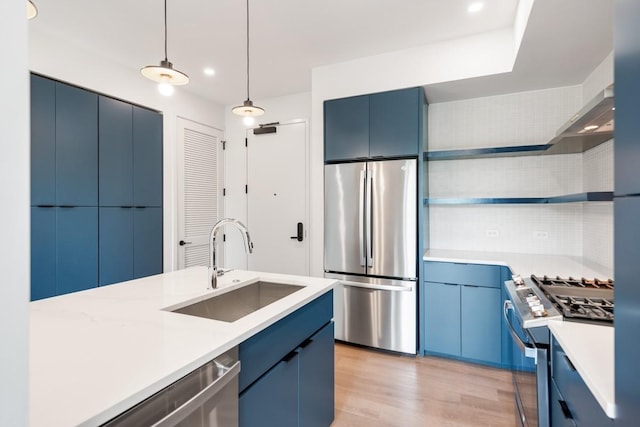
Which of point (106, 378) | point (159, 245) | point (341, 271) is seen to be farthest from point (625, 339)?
point (159, 245)

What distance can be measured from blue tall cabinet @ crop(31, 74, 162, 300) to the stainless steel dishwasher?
8.42 feet

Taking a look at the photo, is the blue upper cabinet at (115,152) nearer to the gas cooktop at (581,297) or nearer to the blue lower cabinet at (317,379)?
the blue lower cabinet at (317,379)

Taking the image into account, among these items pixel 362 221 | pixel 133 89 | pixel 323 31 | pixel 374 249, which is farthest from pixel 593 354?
pixel 133 89

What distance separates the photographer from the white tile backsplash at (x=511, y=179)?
2975 millimetres

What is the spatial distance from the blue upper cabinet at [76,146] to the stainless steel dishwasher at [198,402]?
2.71 metres

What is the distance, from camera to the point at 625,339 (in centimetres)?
74

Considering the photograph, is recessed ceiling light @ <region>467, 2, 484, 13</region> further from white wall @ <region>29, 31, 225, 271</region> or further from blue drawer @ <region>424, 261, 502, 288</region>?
white wall @ <region>29, 31, 225, 271</region>

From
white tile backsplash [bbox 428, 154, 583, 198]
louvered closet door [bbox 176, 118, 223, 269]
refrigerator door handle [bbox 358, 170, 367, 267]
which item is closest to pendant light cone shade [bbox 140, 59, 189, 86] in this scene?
refrigerator door handle [bbox 358, 170, 367, 267]

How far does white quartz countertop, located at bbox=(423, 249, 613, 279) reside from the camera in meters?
2.22

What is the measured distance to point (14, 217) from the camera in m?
0.43

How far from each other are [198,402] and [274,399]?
1.67 feet

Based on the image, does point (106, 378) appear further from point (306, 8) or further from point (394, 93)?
point (394, 93)

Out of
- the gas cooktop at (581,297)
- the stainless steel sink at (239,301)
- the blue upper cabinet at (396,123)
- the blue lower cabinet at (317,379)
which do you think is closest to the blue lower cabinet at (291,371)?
the blue lower cabinet at (317,379)

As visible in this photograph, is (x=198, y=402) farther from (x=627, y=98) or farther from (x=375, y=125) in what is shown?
(x=375, y=125)
